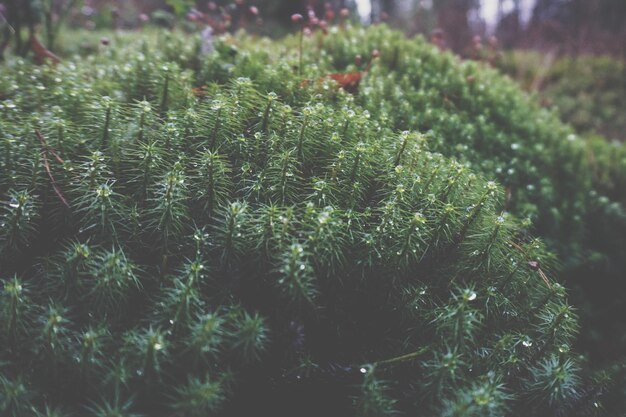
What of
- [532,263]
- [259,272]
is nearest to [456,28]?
[532,263]

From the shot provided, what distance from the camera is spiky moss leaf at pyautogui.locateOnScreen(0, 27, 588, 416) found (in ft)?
5.25

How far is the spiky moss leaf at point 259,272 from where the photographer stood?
1601mm

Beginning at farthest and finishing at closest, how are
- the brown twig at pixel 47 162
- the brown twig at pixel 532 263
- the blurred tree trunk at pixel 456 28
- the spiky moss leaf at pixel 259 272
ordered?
1. the blurred tree trunk at pixel 456 28
2. the brown twig at pixel 532 263
3. the brown twig at pixel 47 162
4. the spiky moss leaf at pixel 259 272

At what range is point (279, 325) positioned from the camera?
1.80 metres

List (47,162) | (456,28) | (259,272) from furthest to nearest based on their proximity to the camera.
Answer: (456,28), (47,162), (259,272)

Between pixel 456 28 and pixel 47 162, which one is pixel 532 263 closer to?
pixel 47 162

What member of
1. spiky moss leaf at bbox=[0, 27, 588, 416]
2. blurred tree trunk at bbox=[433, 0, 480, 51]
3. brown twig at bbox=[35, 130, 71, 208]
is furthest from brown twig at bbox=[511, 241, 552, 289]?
blurred tree trunk at bbox=[433, 0, 480, 51]

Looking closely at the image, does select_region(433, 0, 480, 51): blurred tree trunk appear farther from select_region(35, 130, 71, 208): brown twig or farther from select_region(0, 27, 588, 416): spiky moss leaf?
select_region(35, 130, 71, 208): brown twig

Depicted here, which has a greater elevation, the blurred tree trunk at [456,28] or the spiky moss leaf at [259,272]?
the blurred tree trunk at [456,28]

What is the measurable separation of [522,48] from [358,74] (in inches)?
246

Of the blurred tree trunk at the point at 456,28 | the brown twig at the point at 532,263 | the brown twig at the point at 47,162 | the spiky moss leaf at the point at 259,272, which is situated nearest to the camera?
the spiky moss leaf at the point at 259,272

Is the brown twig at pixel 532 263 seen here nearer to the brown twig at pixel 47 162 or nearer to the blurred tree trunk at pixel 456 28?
the brown twig at pixel 47 162

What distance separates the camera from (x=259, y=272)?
1.80 m

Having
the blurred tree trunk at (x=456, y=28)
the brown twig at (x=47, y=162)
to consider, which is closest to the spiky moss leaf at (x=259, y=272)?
the brown twig at (x=47, y=162)
